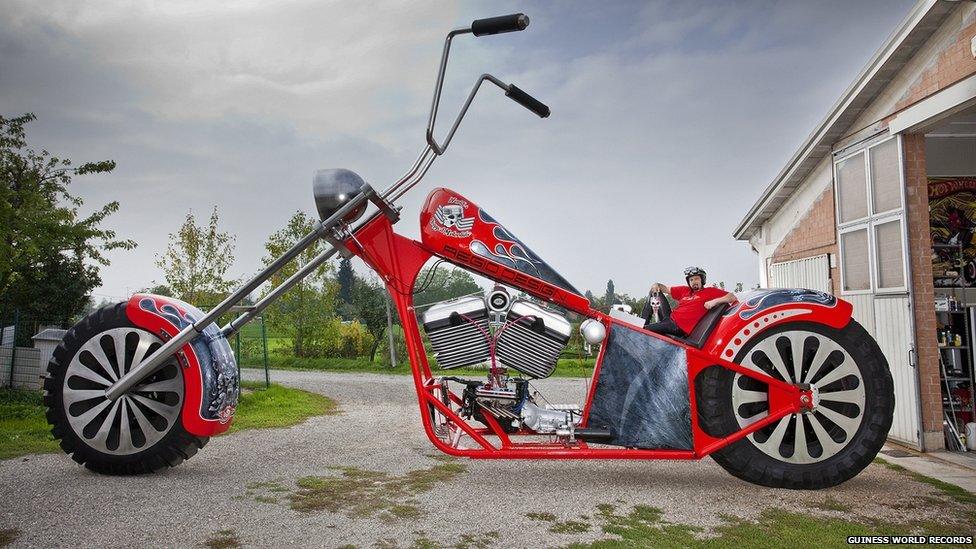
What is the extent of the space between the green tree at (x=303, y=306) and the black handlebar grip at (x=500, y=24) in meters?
14.7

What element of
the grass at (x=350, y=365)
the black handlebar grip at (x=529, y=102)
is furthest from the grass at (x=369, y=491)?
the grass at (x=350, y=365)

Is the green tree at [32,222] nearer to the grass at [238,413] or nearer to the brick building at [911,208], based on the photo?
the grass at [238,413]

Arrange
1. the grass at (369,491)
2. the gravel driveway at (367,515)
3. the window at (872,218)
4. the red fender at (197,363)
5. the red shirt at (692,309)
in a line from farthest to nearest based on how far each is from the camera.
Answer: the window at (872,218) → the red shirt at (692,309) → the red fender at (197,363) → the grass at (369,491) → the gravel driveway at (367,515)

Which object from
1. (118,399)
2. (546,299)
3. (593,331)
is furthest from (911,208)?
(118,399)

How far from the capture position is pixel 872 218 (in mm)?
7656

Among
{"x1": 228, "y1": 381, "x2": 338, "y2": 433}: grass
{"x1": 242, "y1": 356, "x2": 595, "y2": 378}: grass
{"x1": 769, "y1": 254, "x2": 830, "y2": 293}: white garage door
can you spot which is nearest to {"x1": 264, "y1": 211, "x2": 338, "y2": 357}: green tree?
{"x1": 242, "y1": 356, "x2": 595, "y2": 378}: grass

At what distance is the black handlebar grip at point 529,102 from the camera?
528cm

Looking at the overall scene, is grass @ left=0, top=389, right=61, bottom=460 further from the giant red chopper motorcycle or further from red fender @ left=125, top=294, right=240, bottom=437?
red fender @ left=125, top=294, right=240, bottom=437

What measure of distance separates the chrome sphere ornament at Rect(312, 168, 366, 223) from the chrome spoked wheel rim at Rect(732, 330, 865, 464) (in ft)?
10.6

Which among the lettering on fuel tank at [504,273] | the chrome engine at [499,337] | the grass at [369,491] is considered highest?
the lettering on fuel tank at [504,273]

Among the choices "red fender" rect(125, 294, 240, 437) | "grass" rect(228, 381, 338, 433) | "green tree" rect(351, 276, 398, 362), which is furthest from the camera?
"green tree" rect(351, 276, 398, 362)

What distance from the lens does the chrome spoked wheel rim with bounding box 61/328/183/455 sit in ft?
17.9

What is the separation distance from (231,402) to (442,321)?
2.07 meters

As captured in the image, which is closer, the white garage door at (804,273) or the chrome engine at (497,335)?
the chrome engine at (497,335)
